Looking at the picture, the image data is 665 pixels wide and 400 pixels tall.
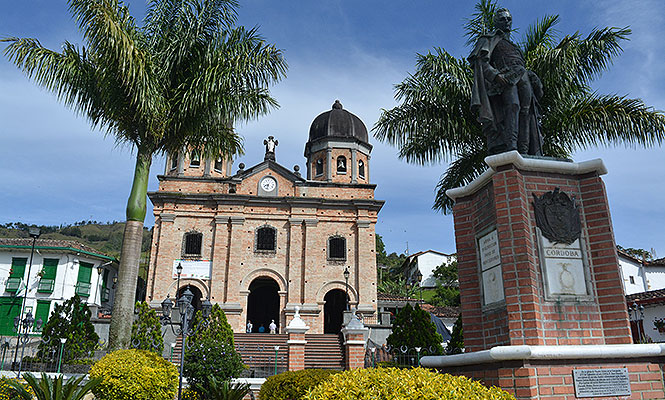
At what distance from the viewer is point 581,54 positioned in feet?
35.8

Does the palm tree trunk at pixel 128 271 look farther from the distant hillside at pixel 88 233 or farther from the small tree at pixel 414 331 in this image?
the distant hillside at pixel 88 233

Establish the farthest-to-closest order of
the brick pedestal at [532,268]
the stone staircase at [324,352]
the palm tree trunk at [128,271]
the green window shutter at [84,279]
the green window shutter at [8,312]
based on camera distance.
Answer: the green window shutter at [84,279] < the green window shutter at [8,312] < the stone staircase at [324,352] < the palm tree trunk at [128,271] < the brick pedestal at [532,268]

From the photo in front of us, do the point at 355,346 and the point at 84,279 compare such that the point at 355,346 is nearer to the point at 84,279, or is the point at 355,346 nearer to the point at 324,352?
the point at 324,352

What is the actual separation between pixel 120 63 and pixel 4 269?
984 inches

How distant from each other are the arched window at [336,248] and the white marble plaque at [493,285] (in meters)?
21.6

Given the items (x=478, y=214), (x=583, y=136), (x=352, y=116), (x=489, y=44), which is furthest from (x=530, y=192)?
(x=352, y=116)

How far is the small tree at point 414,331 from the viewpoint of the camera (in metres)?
16.3

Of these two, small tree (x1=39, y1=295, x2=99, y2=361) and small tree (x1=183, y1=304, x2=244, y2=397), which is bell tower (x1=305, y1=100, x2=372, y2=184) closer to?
small tree (x1=39, y1=295, x2=99, y2=361)

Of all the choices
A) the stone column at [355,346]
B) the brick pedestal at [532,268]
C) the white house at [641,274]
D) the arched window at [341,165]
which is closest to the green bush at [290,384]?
the brick pedestal at [532,268]

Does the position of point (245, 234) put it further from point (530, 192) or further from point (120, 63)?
point (530, 192)

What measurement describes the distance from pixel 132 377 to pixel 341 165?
22291 mm

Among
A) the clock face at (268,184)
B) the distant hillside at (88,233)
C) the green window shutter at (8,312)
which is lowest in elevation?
the green window shutter at (8,312)

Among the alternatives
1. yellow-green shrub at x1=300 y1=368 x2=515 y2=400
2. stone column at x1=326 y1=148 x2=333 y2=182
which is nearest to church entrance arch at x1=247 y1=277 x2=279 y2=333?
stone column at x1=326 y1=148 x2=333 y2=182

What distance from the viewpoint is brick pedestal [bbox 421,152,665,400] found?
4.41 meters
